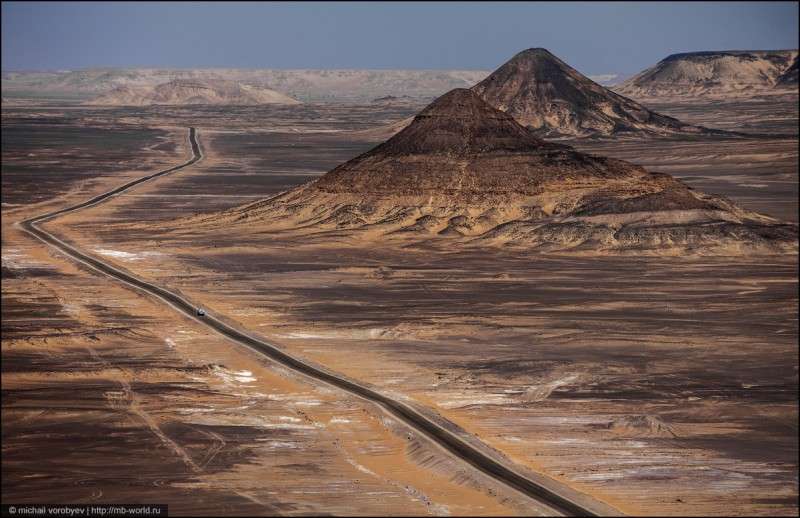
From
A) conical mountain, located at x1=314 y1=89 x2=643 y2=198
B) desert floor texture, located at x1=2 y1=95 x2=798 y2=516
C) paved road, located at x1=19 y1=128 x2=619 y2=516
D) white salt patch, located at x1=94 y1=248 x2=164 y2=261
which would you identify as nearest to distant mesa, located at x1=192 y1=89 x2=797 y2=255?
conical mountain, located at x1=314 y1=89 x2=643 y2=198

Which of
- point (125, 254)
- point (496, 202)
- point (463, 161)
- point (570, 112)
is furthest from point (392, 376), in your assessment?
point (570, 112)

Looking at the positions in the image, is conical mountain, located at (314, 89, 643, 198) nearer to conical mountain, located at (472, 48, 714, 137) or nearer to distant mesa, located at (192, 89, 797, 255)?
distant mesa, located at (192, 89, 797, 255)

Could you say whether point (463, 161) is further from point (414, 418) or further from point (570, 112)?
point (570, 112)

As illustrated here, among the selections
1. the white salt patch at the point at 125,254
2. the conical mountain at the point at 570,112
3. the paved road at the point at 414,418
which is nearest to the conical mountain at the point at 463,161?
the white salt patch at the point at 125,254

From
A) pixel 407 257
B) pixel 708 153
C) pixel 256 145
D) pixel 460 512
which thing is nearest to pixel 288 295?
pixel 407 257

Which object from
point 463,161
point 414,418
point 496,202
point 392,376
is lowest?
point 392,376

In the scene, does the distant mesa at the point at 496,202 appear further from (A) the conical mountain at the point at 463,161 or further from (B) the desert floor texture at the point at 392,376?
(B) the desert floor texture at the point at 392,376
